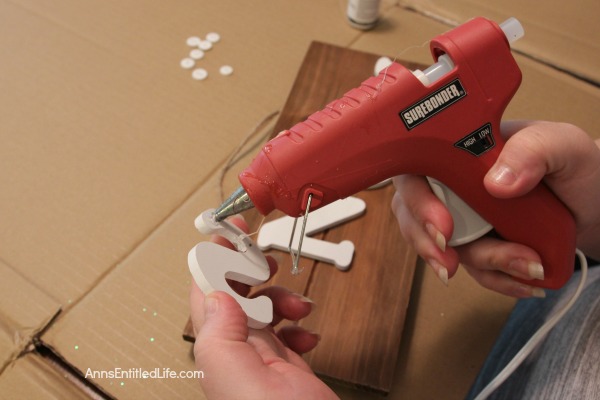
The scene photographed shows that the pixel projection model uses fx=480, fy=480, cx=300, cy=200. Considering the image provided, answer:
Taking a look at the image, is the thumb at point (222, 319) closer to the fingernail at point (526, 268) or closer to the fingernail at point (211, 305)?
the fingernail at point (211, 305)

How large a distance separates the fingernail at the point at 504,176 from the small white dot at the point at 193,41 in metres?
0.70

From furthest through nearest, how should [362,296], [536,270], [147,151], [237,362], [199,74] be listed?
[199,74]
[147,151]
[362,296]
[536,270]
[237,362]

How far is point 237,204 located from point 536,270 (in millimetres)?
302

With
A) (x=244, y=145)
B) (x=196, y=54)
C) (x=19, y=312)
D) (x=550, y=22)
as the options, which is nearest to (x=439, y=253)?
(x=244, y=145)

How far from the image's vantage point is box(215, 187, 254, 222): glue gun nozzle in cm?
41

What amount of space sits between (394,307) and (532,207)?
223 millimetres

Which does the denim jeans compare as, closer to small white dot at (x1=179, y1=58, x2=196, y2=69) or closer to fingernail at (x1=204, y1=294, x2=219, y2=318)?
fingernail at (x1=204, y1=294, x2=219, y2=318)

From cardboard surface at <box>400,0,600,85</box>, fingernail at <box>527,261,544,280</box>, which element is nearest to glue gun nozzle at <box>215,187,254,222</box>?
fingernail at <box>527,261,544,280</box>

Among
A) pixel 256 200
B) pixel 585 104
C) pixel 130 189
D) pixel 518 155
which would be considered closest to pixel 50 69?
pixel 130 189

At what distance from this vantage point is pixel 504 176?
0.42 m

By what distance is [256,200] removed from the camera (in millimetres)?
396

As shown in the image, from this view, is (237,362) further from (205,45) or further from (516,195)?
(205,45)

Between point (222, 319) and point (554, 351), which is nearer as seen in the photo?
point (222, 319)

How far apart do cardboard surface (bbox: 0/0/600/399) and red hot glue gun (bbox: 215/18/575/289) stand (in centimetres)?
28
